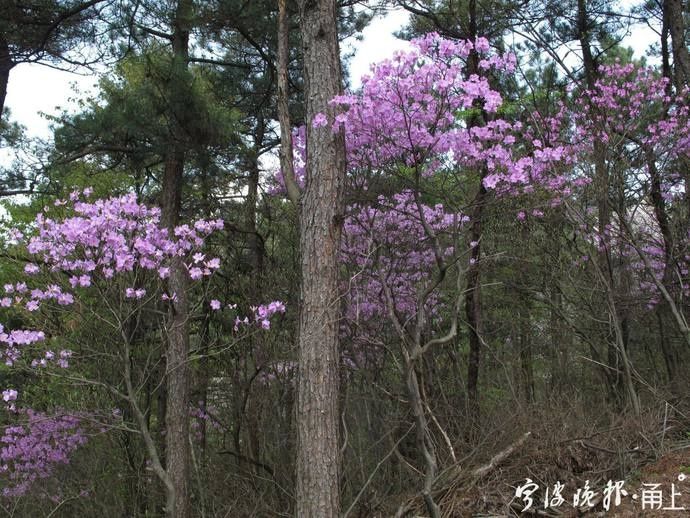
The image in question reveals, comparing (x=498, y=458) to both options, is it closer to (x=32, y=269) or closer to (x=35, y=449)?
(x=32, y=269)

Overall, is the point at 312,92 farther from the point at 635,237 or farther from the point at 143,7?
the point at 635,237

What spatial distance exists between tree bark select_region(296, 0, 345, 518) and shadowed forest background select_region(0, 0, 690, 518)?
17 millimetres

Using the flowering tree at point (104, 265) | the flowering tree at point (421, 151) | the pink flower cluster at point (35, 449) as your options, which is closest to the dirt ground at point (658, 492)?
the flowering tree at point (421, 151)

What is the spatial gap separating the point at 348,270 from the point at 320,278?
2435mm

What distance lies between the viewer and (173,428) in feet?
22.2

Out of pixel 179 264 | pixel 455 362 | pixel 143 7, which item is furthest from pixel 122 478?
pixel 143 7

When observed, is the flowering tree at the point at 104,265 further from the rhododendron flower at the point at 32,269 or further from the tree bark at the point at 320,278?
the tree bark at the point at 320,278

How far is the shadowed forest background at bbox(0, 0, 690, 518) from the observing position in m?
4.38

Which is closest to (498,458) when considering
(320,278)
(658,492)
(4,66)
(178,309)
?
(658,492)

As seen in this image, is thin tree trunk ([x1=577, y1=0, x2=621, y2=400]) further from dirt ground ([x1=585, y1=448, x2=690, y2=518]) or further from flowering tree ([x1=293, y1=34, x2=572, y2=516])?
dirt ground ([x1=585, y1=448, x2=690, y2=518])

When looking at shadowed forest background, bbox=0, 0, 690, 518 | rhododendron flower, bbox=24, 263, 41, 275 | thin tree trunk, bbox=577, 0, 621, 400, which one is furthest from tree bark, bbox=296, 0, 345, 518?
thin tree trunk, bbox=577, 0, 621, 400

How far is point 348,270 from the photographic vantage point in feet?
21.6

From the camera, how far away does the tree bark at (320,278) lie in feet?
12.8

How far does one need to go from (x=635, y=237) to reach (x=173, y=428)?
583cm
